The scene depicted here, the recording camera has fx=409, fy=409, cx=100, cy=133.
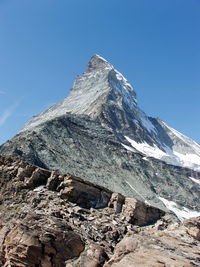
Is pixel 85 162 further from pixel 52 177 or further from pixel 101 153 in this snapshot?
pixel 52 177

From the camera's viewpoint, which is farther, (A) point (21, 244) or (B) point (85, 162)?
(B) point (85, 162)

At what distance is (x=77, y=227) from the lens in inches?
1144

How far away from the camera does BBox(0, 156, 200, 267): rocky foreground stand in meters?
24.7

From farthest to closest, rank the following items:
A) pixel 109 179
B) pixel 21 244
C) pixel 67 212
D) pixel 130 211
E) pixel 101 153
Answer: pixel 101 153
pixel 109 179
pixel 130 211
pixel 67 212
pixel 21 244

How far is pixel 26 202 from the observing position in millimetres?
32406

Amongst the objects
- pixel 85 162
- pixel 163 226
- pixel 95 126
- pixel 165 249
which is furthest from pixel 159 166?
pixel 165 249

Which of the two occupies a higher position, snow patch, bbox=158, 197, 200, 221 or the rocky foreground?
snow patch, bbox=158, 197, 200, 221

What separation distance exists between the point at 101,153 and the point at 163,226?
10138cm

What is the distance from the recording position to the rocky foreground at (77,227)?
24656mm

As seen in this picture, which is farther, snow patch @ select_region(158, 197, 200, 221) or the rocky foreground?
snow patch @ select_region(158, 197, 200, 221)

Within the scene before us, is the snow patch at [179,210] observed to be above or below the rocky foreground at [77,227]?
above

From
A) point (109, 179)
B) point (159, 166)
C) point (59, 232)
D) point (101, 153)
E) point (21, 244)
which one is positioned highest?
point (159, 166)

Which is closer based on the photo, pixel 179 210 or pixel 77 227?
pixel 77 227

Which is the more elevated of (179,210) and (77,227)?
(179,210)
